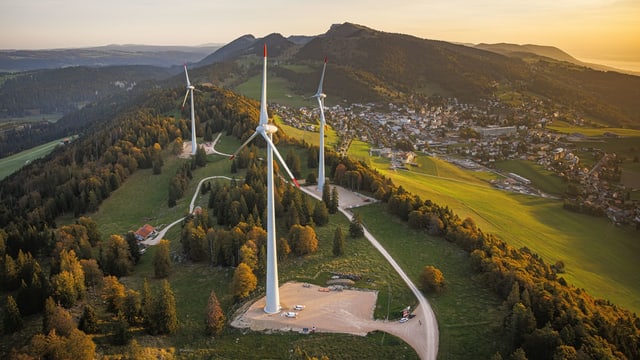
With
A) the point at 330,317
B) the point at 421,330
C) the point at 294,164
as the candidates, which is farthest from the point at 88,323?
the point at 294,164

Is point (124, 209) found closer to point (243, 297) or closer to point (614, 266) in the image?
point (243, 297)

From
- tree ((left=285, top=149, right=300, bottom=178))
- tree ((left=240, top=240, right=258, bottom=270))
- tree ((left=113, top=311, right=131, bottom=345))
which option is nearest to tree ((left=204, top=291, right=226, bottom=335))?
tree ((left=113, top=311, right=131, bottom=345))

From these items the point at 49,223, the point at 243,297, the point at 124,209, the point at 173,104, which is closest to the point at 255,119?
the point at 173,104

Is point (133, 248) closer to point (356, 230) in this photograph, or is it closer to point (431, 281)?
point (356, 230)

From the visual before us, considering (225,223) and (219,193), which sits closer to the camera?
(225,223)

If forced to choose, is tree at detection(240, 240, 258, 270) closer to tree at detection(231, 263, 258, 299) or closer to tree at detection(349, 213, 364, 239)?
tree at detection(231, 263, 258, 299)
